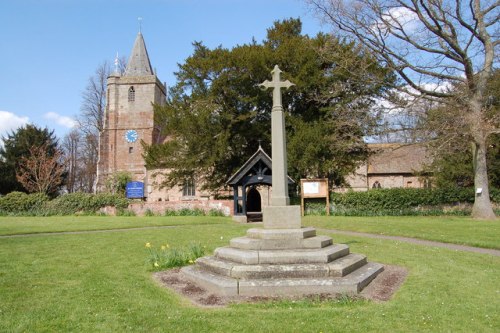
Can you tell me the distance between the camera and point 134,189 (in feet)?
136

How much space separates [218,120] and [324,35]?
31.7 feet

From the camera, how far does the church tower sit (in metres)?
47.3

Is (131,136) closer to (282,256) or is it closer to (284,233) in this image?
(284,233)

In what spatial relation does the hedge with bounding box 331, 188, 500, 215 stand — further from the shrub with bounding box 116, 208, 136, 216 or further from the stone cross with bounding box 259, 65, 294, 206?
the stone cross with bounding box 259, 65, 294, 206

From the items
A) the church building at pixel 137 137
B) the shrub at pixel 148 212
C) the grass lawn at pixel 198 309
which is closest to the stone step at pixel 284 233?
the grass lawn at pixel 198 309

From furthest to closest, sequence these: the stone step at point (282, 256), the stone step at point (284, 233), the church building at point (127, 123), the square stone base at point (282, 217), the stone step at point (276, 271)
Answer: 1. the church building at point (127, 123)
2. the square stone base at point (282, 217)
3. the stone step at point (284, 233)
4. the stone step at point (282, 256)
5. the stone step at point (276, 271)

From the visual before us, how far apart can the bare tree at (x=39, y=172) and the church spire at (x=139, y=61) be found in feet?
45.4

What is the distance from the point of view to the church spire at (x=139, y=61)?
50.0 m

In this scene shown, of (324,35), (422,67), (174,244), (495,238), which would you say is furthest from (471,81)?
(174,244)

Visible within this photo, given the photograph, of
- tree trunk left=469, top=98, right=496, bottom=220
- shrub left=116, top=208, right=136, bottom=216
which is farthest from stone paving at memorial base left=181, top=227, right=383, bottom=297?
shrub left=116, top=208, right=136, bottom=216

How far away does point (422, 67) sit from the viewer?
22516 mm

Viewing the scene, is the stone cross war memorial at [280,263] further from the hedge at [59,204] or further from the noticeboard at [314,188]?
the hedge at [59,204]

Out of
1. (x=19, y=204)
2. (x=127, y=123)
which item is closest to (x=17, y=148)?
(x=127, y=123)

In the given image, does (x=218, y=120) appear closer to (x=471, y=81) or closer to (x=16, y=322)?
(x=471, y=81)
